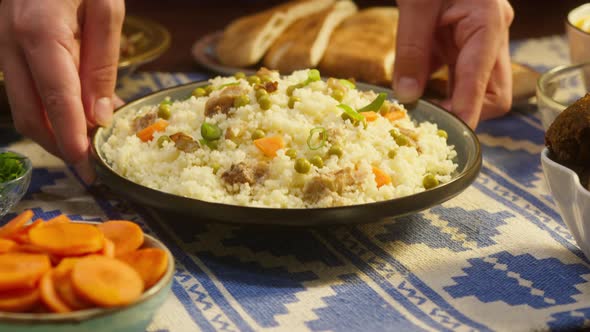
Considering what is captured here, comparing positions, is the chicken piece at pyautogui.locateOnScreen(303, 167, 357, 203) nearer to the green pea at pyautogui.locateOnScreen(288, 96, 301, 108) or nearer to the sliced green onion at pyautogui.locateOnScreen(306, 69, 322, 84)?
the green pea at pyautogui.locateOnScreen(288, 96, 301, 108)

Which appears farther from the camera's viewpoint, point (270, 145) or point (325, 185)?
point (270, 145)

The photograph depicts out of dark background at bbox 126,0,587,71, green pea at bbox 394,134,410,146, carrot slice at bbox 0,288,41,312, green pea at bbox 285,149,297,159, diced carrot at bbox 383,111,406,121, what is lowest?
dark background at bbox 126,0,587,71

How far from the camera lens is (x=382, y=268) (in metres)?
2.44

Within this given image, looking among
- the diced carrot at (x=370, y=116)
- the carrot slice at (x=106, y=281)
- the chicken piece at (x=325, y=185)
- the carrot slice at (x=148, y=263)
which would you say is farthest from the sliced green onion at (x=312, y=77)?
the carrot slice at (x=106, y=281)

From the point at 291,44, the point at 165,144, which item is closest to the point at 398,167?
the point at 165,144

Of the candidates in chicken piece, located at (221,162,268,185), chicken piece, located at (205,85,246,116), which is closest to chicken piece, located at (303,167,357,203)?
chicken piece, located at (221,162,268,185)

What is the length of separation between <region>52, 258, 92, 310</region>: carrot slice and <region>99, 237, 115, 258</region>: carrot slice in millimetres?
129

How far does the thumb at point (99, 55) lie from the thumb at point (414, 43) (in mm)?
1115

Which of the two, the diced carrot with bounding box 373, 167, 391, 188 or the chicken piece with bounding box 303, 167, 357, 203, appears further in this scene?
the diced carrot with bounding box 373, 167, 391, 188

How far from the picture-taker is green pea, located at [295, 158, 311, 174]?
2.42 m

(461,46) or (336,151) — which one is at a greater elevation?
(336,151)

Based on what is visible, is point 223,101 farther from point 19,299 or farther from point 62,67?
point 19,299

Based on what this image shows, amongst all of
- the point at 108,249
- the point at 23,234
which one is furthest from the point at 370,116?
the point at 23,234

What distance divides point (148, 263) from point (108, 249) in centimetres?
10
